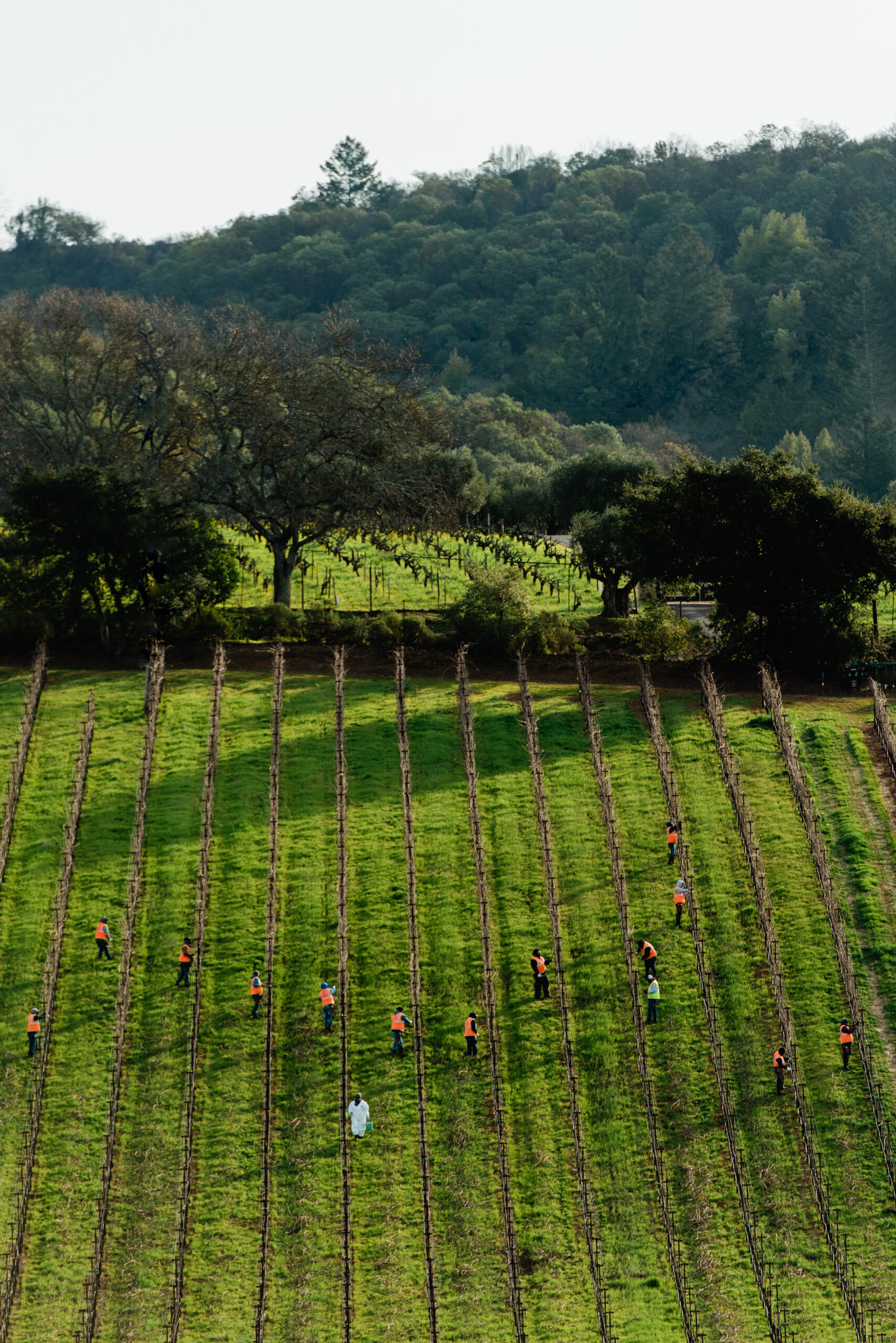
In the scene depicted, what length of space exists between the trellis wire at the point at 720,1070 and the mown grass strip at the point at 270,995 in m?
9.13

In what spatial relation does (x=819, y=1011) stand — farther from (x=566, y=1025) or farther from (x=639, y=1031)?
(x=566, y=1025)

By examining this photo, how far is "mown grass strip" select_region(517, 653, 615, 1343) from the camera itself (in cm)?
2645

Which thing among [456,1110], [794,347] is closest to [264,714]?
[456,1110]

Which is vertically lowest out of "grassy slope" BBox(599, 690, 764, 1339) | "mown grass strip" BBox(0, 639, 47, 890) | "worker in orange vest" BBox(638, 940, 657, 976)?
"grassy slope" BBox(599, 690, 764, 1339)

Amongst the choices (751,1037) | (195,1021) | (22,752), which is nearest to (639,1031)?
(751,1037)

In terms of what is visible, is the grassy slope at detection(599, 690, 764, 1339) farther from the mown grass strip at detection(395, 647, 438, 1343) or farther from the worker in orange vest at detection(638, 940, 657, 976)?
the mown grass strip at detection(395, 647, 438, 1343)

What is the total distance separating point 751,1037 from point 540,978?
496 centimetres

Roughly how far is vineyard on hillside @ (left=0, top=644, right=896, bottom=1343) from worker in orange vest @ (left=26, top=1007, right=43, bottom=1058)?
A: 0.27m

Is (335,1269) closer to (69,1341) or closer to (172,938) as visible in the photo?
(69,1341)

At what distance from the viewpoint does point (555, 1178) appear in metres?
29.0

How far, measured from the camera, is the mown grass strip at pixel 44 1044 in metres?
26.6

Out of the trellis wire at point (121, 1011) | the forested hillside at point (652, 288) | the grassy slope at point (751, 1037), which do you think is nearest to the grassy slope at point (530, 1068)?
the grassy slope at point (751, 1037)

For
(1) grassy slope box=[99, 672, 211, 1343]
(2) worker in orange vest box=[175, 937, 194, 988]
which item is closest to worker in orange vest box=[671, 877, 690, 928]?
(2) worker in orange vest box=[175, 937, 194, 988]

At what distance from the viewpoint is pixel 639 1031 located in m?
32.7
